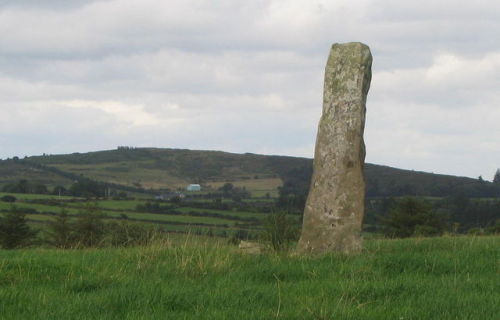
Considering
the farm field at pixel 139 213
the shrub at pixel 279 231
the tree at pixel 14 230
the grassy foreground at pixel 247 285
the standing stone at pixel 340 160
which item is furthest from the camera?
the farm field at pixel 139 213

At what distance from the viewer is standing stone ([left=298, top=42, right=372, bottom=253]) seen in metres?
12.4

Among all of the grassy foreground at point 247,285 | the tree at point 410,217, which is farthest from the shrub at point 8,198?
the grassy foreground at point 247,285

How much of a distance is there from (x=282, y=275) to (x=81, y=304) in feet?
10.1

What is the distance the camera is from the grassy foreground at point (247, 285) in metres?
7.21

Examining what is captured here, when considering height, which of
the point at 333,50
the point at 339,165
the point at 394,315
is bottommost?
A: the point at 394,315

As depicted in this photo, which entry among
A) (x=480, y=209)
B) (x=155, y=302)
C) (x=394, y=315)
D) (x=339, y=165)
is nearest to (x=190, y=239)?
(x=339, y=165)

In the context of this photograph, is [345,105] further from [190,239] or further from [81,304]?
[81,304]

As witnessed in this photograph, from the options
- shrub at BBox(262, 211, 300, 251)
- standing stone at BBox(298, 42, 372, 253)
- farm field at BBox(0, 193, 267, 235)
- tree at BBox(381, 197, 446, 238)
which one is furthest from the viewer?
farm field at BBox(0, 193, 267, 235)

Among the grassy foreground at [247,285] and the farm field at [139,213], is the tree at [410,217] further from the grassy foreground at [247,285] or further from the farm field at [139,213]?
the grassy foreground at [247,285]

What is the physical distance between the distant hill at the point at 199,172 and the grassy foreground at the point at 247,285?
8722 cm

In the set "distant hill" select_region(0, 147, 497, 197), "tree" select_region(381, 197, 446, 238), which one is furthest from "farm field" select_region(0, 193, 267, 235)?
"distant hill" select_region(0, 147, 497, 197)

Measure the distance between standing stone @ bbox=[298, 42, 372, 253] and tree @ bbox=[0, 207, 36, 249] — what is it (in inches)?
1154

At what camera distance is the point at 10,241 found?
128ft

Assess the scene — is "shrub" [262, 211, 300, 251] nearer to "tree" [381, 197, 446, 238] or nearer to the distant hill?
"tree" [381, 197, 446, 238]
